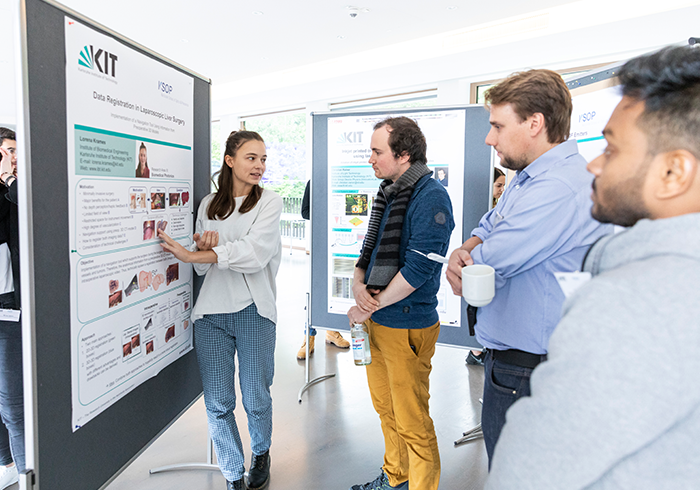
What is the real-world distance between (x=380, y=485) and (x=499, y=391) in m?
1.05

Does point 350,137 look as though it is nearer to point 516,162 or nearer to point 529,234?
point 516,162

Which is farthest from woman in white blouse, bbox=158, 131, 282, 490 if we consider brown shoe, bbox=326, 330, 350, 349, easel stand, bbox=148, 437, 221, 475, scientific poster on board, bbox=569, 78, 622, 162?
brown shoe, bbox=326, 330, 350, 349

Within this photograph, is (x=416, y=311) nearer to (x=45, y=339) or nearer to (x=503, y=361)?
(x=503, y=361)

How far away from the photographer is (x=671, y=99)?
1.90 ft

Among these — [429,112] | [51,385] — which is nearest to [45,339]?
[51,385]

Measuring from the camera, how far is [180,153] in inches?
71.8

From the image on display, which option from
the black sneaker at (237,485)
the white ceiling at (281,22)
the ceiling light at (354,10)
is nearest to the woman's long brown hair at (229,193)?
the black sneaker at (237,485)

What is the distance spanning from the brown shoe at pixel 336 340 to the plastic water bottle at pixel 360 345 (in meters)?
2.22

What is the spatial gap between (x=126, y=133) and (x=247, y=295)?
79 centimetres

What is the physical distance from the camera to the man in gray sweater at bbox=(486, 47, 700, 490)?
0.48m

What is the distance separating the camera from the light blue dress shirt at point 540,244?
1.19m

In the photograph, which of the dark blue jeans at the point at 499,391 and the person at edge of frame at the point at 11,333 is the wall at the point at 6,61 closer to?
the person at edge of frame at the point at 11,333

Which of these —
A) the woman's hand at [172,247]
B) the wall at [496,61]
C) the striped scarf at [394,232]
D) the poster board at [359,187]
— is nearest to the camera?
the woman's hand at [172,247]

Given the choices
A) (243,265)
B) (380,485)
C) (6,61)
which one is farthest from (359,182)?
(6,61)
